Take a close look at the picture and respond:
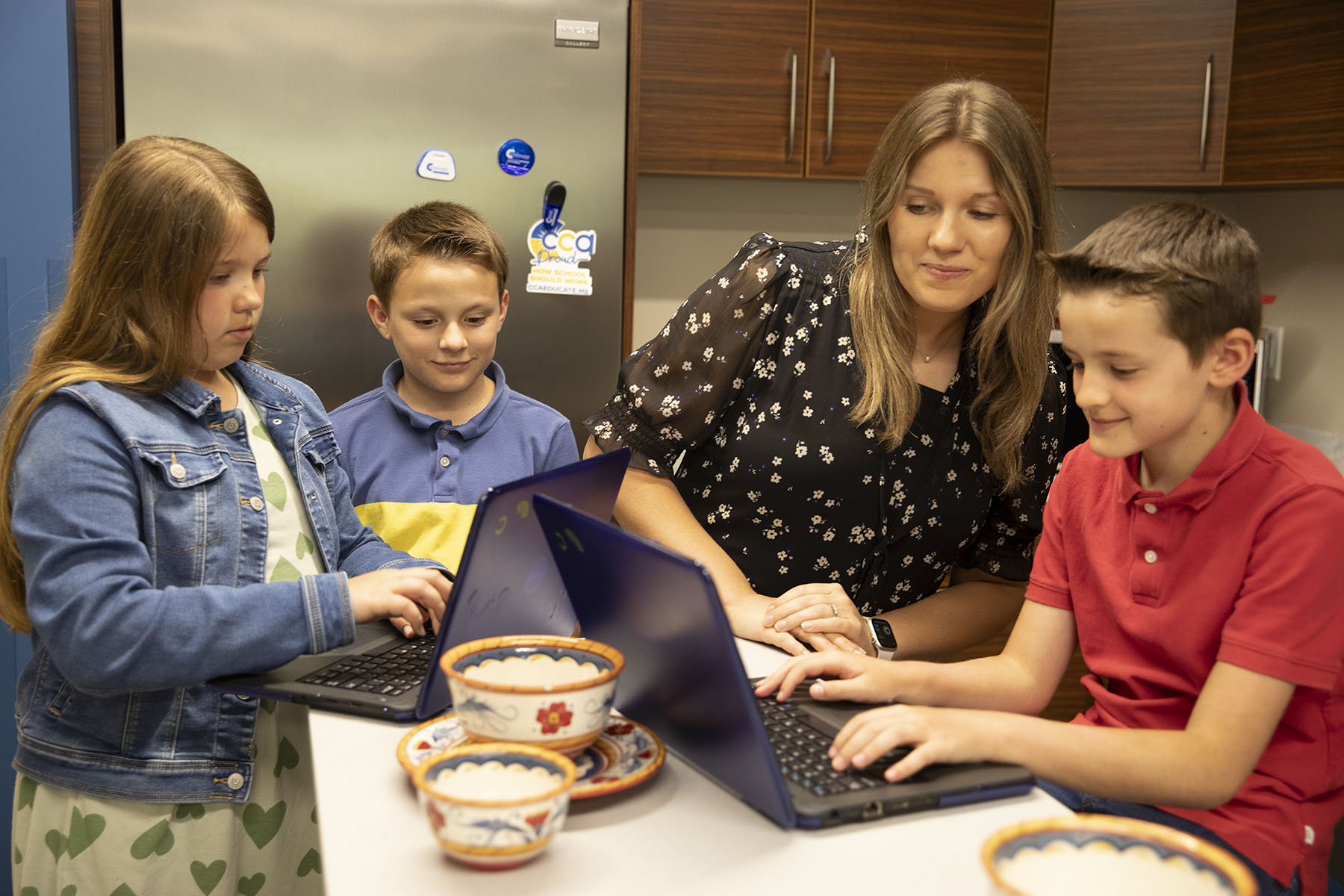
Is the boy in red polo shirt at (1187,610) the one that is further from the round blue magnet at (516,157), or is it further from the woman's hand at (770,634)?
the round blue magnet at (516,157)

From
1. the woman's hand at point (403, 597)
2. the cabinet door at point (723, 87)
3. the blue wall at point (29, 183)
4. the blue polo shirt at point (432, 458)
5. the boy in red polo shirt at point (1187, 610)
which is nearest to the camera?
the boy in red polo shirt at point (1187, 610)

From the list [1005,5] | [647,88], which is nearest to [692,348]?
[647,88]

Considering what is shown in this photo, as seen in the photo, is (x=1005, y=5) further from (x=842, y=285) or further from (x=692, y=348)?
(x=692, y=348)

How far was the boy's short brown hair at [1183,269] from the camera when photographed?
1.02m

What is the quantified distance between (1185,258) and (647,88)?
1893 mm

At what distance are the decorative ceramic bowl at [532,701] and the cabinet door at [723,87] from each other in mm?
2037

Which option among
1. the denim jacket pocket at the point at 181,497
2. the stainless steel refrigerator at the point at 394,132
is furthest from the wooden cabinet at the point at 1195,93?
the denim jacket pocket at the point at 181,497

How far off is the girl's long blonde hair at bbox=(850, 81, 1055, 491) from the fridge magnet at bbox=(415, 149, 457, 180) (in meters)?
1.07

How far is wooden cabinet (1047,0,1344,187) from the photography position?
2.54 metres

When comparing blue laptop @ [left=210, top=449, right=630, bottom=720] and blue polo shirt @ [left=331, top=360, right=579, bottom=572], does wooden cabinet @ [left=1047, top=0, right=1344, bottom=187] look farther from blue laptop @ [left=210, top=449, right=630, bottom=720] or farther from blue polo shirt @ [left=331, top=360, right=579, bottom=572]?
blue laptop @ [left=210, top=449, right=630, bottom=720]

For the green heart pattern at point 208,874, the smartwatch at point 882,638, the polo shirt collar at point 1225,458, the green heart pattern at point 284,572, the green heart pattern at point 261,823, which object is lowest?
the green heart pattern at point 208,874

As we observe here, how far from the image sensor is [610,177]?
2.42 meters

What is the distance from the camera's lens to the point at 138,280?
1.18m

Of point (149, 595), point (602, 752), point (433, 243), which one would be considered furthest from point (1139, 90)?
point (149, 595)
